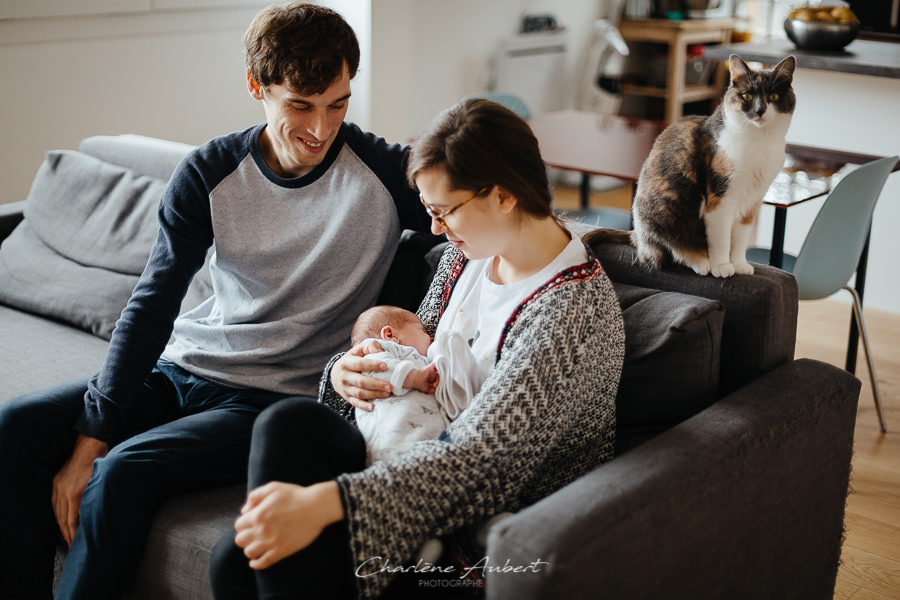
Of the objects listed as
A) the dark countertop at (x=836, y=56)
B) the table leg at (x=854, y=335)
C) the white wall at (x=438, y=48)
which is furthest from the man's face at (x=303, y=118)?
the white wall at (x=438, y=48)

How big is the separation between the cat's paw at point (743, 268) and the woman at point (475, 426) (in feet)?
1.13

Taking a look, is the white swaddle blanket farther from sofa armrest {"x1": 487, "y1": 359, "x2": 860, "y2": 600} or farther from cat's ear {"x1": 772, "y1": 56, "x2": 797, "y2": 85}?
cat's ear {"x1": 772, "y1": 56, "x2": 797, "y2": 85}

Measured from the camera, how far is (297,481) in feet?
4.11

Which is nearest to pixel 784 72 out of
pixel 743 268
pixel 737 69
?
pixel 737 69

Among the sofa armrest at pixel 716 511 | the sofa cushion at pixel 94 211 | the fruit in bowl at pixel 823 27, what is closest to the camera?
the sofa armrest at pixel 716 511

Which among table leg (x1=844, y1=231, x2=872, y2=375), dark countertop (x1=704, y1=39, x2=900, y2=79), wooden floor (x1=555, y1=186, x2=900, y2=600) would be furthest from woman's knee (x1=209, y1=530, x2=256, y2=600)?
dark countertop (x1=704, y1=39, x2=900, y2=79)

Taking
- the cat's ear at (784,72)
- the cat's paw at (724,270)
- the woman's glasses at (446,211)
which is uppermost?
the cat's ear at (784,72)

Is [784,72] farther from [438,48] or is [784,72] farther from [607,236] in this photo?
[438,48]

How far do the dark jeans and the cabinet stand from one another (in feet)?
13.6

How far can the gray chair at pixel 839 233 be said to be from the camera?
223cm

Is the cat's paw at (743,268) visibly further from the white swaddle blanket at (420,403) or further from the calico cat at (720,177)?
the white swaddle blanket at (420,403)

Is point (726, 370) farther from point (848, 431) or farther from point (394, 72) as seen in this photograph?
point (394, 72)

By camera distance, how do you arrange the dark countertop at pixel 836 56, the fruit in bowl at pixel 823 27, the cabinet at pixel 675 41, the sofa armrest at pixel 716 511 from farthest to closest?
the cabinet at pixel 675 41 → the fruit in bowl at pixel 823 27 → the dark countertop at pixel 836 56 → the sofa armrest at pixel 716 511

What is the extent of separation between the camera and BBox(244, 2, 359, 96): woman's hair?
1557mm
